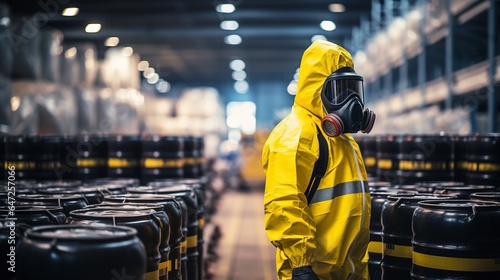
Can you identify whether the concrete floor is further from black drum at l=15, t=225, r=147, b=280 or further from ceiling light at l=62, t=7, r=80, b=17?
black drum at l=15, t=225, r=147, b=280

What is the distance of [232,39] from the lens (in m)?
24.2

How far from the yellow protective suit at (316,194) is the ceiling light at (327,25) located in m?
17.2

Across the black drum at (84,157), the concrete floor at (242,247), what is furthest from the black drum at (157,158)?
the concrete floor at (242,247)

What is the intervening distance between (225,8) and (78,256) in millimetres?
16354

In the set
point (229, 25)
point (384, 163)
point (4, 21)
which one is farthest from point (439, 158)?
A: point (229, 25)

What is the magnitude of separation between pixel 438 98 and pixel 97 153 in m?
7.23

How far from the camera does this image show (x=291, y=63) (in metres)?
32.3

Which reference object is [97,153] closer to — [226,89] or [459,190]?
[459,190]

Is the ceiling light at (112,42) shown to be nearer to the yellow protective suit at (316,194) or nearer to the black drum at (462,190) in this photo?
the black drum at (462,190)

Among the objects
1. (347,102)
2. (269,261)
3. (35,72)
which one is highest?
(35,72)

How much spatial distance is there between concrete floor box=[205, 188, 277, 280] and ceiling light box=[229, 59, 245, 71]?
13095 millimetres

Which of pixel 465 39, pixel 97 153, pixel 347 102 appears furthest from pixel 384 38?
pixel 347 102

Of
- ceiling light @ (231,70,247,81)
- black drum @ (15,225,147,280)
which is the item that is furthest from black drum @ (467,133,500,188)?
ceiling light @ (231,70,247,81)

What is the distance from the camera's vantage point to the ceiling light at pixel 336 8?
1863 cm
